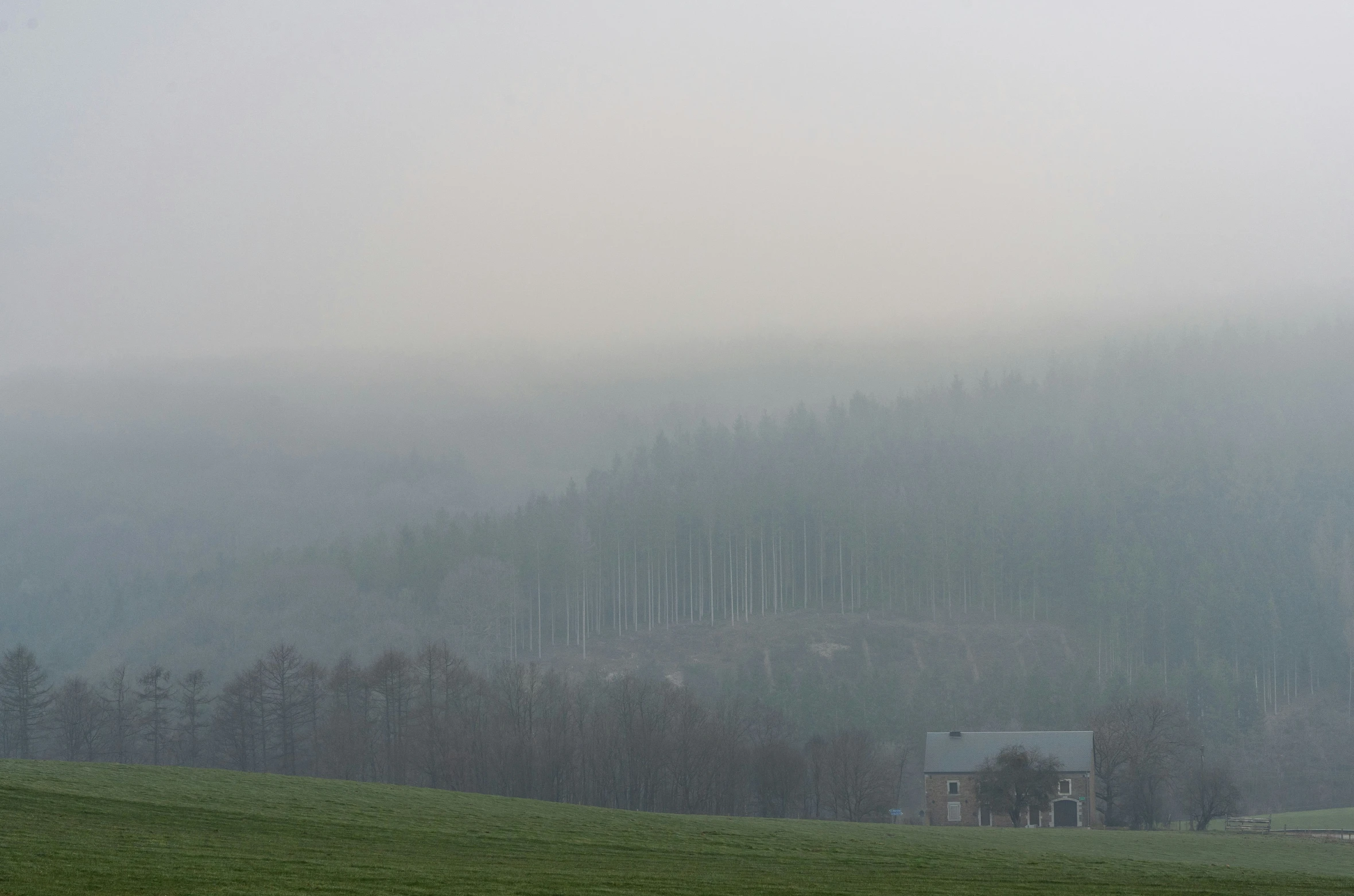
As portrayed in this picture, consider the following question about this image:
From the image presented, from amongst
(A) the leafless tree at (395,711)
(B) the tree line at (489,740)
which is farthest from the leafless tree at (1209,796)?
(A) the leafless tree at (395,711)

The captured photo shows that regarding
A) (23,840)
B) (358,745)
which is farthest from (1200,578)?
(23,840)

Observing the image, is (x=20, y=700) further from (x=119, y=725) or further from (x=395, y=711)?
(x=395, y=711)

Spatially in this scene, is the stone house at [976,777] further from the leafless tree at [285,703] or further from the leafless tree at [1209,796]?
the leafless tree at [285,703]

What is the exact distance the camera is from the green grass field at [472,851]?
35438mm

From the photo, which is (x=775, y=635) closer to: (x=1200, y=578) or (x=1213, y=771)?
(x=1200, y=578)

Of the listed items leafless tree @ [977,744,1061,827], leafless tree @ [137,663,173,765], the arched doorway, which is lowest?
the arched doorway

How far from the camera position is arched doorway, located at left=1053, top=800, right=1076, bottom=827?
342 ft

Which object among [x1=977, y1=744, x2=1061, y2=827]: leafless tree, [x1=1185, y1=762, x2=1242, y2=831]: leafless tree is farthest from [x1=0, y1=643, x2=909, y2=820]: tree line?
[x1=1185, y1=762, x2=1242, y2=831]: leafless tree

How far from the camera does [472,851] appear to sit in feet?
147

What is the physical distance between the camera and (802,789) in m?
112

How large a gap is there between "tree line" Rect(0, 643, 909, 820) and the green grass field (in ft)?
130

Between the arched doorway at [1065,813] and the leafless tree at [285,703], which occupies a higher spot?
the leafless tree at [285,703]

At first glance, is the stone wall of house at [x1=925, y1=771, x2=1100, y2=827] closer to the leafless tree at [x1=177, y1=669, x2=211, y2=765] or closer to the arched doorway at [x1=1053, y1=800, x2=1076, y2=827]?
the arched doorway at [x1=1053, y1=800, x2=1076, y2=827]

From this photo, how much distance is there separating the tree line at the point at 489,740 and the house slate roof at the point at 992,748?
206 inches
